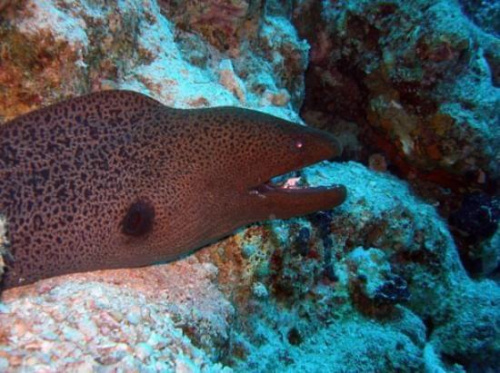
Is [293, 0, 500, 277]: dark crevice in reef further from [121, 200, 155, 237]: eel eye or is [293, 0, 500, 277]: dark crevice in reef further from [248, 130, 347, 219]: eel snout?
[121, 200, 155, 237]: eel eye

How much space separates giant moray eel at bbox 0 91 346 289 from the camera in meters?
2.13

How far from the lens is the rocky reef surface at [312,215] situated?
2.06 meters

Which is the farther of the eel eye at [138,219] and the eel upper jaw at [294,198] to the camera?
the eel upper jaw at [294,198]

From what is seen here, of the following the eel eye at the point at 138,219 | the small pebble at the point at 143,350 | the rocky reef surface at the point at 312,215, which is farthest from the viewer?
the eel eye at the point at 138,219

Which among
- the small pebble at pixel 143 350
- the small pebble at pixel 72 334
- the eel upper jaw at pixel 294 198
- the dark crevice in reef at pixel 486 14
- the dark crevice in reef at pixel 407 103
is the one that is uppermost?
the dark crevice in reef at pixel 486 14

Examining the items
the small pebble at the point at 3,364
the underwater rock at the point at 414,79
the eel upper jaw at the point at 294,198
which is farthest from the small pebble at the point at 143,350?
the underwater rock at the point at 414,79

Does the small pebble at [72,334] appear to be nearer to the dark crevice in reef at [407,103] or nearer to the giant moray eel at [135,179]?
the giant moray eel at [135,179]

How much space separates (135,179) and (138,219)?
0.23 metres

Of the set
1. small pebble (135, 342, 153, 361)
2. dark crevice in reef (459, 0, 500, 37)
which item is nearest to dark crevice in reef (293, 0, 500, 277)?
dark crevice in reef (459, 0, 500, 37)

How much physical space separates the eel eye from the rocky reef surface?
0.31 metres

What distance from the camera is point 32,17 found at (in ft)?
7.52

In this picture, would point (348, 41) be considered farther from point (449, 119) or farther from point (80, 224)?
point (80, 224)

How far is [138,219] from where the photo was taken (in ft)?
7.45

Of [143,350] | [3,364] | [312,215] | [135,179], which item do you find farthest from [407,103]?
[3,364]
